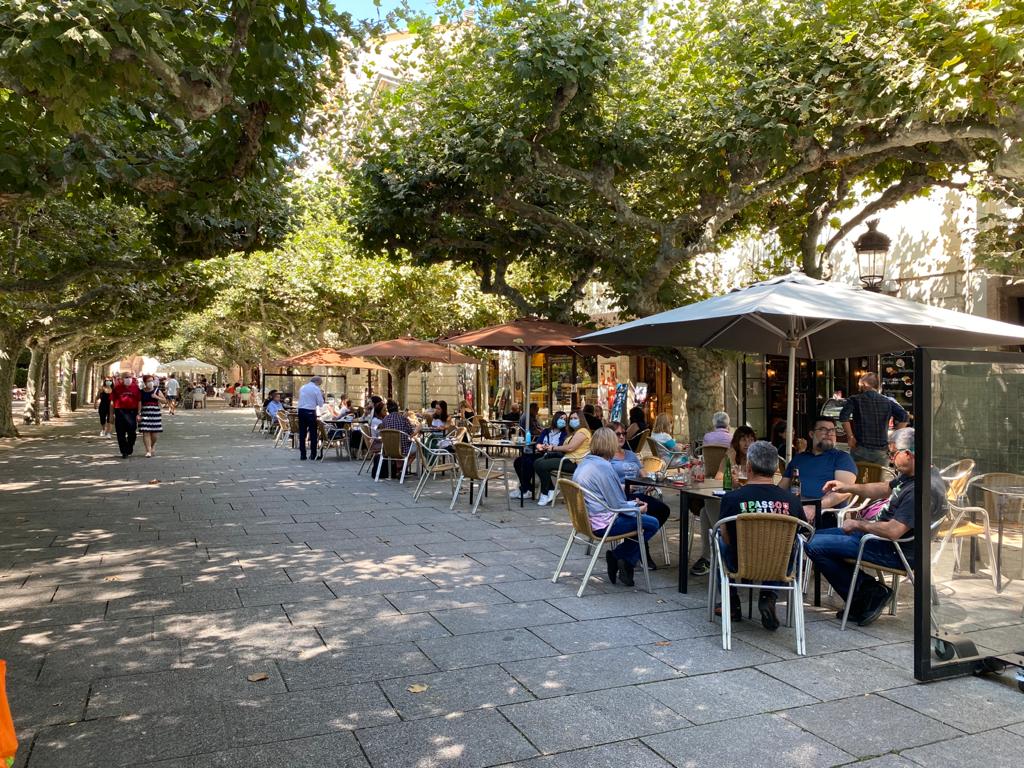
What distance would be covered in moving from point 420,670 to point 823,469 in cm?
348

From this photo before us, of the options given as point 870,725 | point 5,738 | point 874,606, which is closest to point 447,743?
point 5,738

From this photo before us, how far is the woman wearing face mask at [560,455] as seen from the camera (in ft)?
29.5

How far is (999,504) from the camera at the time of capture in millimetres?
4230

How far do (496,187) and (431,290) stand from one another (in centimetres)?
1329

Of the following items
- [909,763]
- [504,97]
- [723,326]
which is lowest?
[909,763]

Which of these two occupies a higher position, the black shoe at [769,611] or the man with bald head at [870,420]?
the man with bald head at [870,420]

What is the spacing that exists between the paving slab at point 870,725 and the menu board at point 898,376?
32.5ft

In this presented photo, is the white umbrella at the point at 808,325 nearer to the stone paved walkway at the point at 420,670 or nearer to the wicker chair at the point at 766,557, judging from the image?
the wicker chair at the point at 766,557

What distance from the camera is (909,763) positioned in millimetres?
3193

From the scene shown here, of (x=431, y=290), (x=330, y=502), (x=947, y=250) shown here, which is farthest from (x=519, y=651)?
(x=431, y=290)

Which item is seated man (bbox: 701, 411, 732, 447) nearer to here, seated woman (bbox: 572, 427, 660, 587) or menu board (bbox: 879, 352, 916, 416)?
seated woman (bbox: 572, 427, 660, 587)

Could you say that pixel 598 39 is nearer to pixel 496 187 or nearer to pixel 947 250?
pixel 496 187

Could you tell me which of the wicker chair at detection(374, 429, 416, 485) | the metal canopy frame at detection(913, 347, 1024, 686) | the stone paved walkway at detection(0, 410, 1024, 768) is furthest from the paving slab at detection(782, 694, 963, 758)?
the wicker chair at detection(374, 429, 416, 485)

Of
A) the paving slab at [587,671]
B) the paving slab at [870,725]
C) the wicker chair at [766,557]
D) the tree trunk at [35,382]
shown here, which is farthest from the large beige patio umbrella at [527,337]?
the tree trunk at [35,382]
